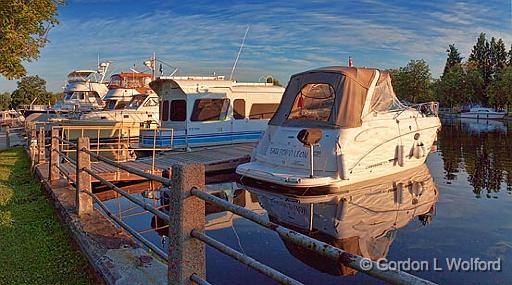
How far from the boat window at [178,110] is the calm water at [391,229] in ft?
17.0

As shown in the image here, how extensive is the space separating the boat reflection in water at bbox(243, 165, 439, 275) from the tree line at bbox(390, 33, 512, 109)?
180ft

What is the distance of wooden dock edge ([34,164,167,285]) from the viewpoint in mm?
3846

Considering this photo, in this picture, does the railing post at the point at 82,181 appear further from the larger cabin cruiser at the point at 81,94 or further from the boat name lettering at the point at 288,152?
the larger cabin cruiser at the point at 81,94

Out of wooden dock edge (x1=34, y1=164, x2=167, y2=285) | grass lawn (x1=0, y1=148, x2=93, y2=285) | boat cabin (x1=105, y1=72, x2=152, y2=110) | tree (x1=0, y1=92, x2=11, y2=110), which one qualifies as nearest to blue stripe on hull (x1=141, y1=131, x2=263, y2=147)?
grass lawn (x1=0, y1=148, x2=93, y2=285)

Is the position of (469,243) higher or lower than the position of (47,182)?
lower

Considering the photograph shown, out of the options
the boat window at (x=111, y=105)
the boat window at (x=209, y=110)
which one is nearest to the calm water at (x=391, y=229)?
the boat window at (x=209, y=110)

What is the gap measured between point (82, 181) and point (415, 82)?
219 ft

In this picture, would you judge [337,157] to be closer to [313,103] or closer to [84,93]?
[313,103]

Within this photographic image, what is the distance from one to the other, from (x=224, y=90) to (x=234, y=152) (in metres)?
3.22

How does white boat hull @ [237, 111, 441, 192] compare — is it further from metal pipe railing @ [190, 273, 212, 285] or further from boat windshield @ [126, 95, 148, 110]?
boat windshield @ [126, 95, 148, 110]

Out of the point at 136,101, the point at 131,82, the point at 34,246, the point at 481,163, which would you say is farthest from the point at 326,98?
the point at 131,82

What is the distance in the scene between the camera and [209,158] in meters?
14.0

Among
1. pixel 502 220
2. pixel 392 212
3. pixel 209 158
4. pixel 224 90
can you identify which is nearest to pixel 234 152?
pixel 209 158

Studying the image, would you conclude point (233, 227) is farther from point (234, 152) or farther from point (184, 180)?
point (234, 152)
